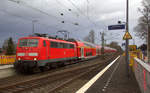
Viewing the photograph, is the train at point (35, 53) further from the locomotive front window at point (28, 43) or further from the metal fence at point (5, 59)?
the metal fence at point (5, 59)

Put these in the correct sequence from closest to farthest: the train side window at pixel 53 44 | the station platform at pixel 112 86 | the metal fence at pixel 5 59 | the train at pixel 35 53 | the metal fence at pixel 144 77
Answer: the metal fence at pixel 144 77 → the station platform at pixel 112 86 → the train at pixel 35 53 → the train side window at pixel 53 44 → the metal fence at pixel 5 59

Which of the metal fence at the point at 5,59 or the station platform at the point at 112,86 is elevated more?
the metal fence at the point at 5,59

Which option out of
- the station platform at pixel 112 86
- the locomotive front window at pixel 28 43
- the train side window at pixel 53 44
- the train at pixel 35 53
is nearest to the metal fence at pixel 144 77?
the station platform at pixel 112 86

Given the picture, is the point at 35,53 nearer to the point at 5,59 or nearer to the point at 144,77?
the point at 5,59

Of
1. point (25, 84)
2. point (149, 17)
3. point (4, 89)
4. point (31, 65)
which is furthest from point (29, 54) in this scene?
point (149, 17)

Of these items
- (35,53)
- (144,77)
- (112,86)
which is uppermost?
(35,53)

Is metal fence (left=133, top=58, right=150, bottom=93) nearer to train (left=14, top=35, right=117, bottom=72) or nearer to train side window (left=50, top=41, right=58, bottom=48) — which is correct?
train (left=14, top=35, right=117, bottom=72)

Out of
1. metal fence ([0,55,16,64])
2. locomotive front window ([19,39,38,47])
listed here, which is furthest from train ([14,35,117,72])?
metal fence ([0,55,16,64])

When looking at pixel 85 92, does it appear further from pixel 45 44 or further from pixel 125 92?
pixel 45 44

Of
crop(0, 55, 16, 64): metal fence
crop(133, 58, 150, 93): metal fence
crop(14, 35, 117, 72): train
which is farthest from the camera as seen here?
crop(0, 55, 16, 64): metal fence

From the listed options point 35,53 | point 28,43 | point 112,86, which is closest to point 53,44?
point 28,43

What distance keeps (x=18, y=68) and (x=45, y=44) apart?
111 inches

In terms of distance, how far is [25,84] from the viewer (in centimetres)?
891

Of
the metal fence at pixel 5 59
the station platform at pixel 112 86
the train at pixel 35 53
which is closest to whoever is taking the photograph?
the station platform at pixel 112 86
